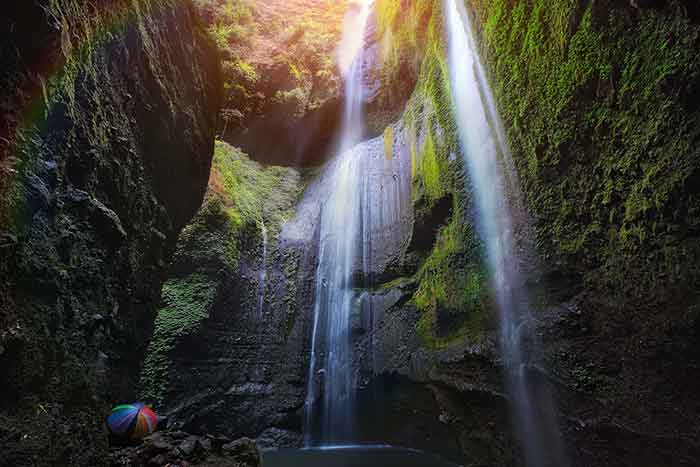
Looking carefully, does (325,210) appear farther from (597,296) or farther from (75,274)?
(597,296)

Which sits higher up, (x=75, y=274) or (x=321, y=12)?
(x=321, y=12)

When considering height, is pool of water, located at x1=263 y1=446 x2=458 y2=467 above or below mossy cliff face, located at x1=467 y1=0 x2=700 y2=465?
below

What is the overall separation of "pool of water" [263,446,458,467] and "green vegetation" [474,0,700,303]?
4.97m

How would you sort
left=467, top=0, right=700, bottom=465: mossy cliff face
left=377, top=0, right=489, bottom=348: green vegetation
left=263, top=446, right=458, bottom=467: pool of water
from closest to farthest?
left=467, top=0, right=700, bottom=465: mossy cliff face, left=377, top=0, right=489, bottom=348: green vegetation, left=263, top=446, right=458, bottom=467: pool of water

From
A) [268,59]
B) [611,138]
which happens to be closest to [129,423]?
[611,138]

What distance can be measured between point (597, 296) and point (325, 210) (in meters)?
8.95

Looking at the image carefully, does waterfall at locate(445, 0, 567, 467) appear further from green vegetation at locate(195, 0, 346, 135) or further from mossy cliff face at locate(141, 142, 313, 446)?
green vegetation at locate(195, 0, 346, 135)

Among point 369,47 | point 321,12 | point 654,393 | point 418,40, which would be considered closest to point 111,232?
point 654,393

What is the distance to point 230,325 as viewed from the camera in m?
9.38

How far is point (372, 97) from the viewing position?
14.5 metres

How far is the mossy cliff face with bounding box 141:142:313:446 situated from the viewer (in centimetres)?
796

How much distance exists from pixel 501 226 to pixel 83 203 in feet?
20.7

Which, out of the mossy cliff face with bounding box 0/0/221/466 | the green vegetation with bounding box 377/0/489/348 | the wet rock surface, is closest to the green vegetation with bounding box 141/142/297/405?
the mossy cliff face with bounding box 0/0/221/466

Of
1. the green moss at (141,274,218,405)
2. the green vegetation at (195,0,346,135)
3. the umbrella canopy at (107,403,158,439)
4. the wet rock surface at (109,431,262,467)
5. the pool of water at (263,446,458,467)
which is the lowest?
the pool of water at (263,446,458,467)
